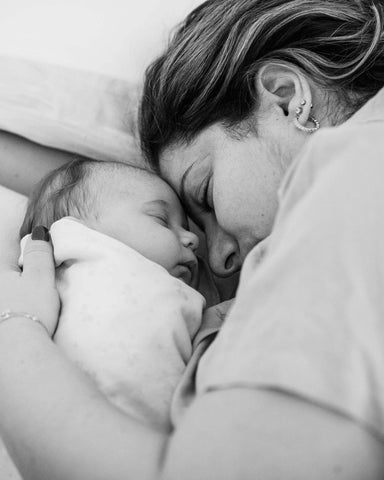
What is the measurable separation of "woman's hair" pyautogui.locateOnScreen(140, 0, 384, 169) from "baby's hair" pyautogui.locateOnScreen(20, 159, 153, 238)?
0.13 m

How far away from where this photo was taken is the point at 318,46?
1.20m

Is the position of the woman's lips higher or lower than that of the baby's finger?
lower

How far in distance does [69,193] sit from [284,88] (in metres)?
0.45

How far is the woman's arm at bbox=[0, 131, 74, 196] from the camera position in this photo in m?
1.61

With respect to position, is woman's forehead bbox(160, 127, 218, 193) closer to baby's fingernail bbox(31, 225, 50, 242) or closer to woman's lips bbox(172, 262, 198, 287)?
woman's lips bbox(172, 262, 198, 287)

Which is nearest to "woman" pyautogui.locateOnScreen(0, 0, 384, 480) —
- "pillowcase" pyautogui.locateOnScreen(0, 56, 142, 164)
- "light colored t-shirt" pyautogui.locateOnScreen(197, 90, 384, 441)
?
"light colored t-shirt" pyautogui.locateOnScreen(197, 90, 384, 441)

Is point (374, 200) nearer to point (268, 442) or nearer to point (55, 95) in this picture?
point (268, 442)

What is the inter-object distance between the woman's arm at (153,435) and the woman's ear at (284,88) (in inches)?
21.8

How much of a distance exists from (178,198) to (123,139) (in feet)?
1.02

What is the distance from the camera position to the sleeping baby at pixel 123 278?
0.91 m

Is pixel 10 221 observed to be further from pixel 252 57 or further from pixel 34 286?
pixel 252 57

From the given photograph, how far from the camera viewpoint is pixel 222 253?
1.25 metres

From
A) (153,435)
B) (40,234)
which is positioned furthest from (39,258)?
(153,435)

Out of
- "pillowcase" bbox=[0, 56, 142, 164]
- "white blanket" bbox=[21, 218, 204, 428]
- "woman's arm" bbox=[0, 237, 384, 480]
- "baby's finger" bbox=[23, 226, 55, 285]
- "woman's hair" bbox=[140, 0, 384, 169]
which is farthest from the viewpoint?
"pillowcase" bbox=[0, 56, 142, 164]
